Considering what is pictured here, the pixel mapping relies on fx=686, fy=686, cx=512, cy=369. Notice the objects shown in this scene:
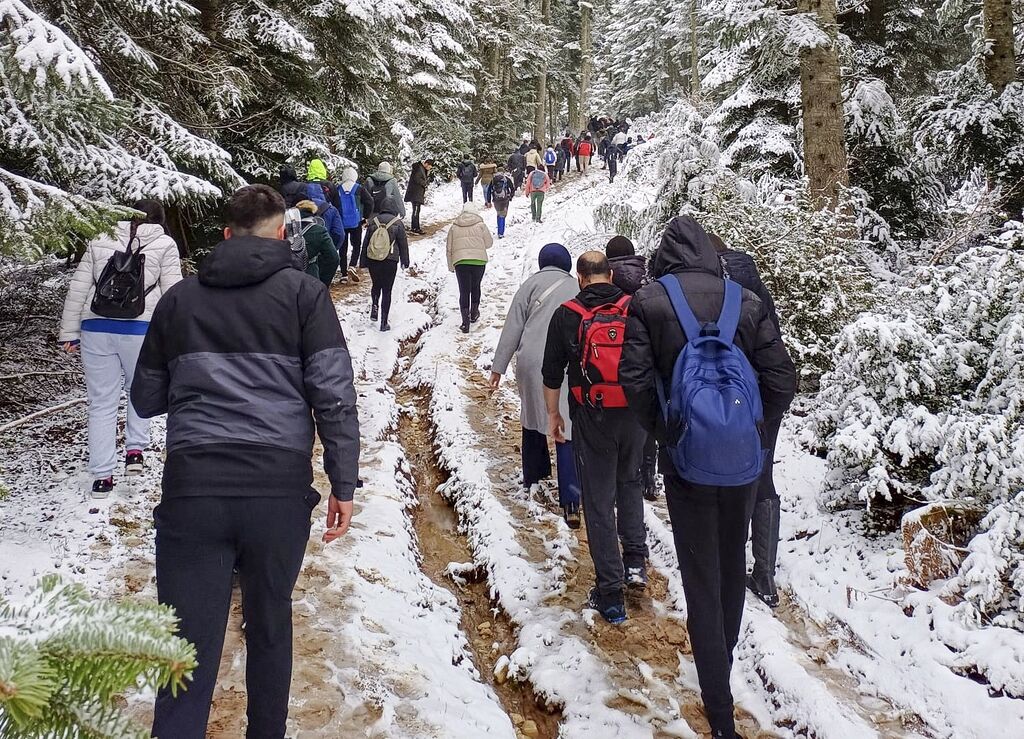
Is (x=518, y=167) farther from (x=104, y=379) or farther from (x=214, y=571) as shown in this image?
(x=214, y=571)

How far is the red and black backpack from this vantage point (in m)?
4.32

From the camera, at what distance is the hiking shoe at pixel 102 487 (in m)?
5.39

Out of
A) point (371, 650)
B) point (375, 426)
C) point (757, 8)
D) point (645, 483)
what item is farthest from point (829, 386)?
point (757, 8)

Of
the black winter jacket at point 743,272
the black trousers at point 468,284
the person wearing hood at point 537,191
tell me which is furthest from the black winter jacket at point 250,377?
the person wearing hood at point 537,191

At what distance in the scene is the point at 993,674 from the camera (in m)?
3.52

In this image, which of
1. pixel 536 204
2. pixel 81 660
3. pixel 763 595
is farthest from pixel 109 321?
pixel 536 204

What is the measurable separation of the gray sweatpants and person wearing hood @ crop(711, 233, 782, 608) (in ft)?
2.64

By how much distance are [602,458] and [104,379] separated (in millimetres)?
3760

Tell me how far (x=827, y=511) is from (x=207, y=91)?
9.79 m

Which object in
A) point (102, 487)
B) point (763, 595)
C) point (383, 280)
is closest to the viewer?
point (763, 595)

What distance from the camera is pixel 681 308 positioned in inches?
127

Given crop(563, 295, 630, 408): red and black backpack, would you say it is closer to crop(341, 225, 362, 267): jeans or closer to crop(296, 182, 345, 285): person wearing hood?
crop(296, 182, 345, 285): person wearing hood

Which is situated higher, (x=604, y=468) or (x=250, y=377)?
(x=250, y=377)

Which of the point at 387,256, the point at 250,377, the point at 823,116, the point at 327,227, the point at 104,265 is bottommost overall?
the point at 250,377
